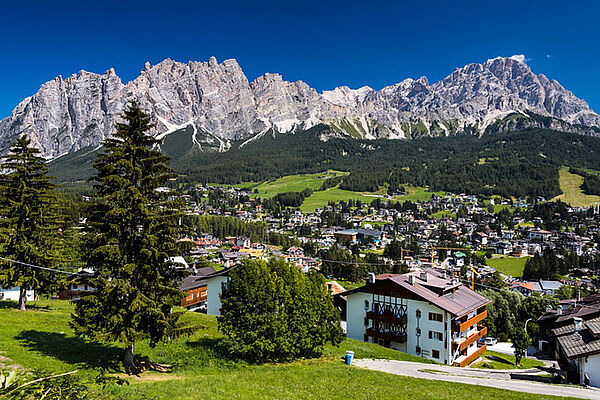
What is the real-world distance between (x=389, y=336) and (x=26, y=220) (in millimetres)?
36465

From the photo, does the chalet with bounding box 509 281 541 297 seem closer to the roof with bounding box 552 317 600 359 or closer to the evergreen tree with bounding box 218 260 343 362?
the roof with bounding box 552 317 600 359

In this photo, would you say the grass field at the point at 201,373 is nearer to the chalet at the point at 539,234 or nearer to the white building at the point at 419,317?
the white building at the point at 419,317

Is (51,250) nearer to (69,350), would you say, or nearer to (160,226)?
(69,350)

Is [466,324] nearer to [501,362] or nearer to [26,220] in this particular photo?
[501,362]

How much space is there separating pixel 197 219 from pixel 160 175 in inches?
6204

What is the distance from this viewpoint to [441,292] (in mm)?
43938

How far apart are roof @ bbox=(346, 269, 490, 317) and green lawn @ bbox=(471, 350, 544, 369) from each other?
612 cm

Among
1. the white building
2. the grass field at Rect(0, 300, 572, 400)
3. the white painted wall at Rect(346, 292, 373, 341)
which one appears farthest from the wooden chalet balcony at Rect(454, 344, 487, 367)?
the grass field at Rect(0, 300, 572, 400)

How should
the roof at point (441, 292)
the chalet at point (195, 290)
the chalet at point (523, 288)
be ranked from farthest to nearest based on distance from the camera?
the chalet at point (523, 288) → the chalet at point (195, 290) → the roof at point (441, 292)

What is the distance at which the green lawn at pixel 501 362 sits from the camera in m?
42.4

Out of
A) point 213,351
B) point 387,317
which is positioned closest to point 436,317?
point 387,317

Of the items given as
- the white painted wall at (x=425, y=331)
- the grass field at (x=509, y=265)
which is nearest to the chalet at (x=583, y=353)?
the white painted wall at (x=425, y=331)

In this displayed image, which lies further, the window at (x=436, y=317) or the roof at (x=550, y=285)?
the roof at (x=550, y=285)

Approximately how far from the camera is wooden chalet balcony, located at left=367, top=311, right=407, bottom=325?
4275cm
